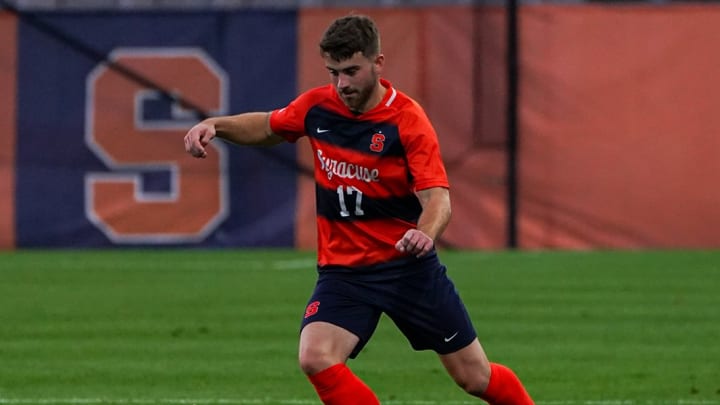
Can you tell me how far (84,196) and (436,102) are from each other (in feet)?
15.3

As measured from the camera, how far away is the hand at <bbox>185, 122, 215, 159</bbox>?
6.42 metres

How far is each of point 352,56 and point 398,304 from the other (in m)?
1.06

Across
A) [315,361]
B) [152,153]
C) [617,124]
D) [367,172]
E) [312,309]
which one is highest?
[367,172]

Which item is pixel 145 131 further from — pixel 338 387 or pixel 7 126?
pixel 338 387

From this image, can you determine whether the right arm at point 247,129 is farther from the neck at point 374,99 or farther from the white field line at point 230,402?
the white field line at point 230,402

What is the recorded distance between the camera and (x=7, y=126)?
20.7 metres

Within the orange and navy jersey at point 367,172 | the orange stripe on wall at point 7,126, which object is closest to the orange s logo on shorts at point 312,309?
the orange and navy jersey at point 367,172

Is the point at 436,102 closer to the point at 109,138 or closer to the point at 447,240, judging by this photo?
the point at 447,240

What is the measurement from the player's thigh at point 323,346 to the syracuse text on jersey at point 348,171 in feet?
1.97

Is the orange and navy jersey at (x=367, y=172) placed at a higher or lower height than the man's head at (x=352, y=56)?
lower

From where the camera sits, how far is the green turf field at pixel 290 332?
9.12 metres

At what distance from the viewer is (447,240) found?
67.0 ft

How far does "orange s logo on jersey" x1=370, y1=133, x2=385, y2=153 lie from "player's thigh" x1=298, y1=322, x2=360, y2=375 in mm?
725

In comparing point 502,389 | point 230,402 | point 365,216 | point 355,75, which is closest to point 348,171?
point 365,216
